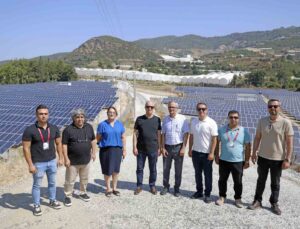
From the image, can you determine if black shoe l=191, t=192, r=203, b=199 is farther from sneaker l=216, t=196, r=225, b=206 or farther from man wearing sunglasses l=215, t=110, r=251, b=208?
man wearing sunglasses l=215, t=110, r=251, b=208

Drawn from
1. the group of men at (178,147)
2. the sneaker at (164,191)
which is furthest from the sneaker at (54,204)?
the sneaker at (164,191)

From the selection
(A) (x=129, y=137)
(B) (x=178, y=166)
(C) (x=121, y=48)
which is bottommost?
(A) (x=129, y=137)

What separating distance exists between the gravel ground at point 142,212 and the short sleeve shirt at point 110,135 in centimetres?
119

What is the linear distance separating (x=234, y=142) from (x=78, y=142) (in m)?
3.01

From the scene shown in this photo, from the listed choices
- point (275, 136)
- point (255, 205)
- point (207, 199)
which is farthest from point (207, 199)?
point (275, 136)

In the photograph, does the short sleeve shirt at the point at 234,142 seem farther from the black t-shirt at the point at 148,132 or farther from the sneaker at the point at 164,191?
the sneaker at the point at 164,191

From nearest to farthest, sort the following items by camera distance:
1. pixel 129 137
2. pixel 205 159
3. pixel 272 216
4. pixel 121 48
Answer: pixel 272 216 < pixel 205 159 < pixel 129 137 < pixel 121 48

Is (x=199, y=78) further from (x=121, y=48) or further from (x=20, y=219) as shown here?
(x=121, y=48)

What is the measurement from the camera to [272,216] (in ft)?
20.3

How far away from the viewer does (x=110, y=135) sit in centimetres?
684

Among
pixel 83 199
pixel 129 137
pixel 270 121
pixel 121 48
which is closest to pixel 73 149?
pixel 83 199

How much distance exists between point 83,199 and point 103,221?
3.56 ft

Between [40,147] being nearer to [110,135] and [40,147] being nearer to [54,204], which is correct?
[54,204]

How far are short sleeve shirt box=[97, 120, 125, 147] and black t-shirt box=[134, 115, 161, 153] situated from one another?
42 centimetres
